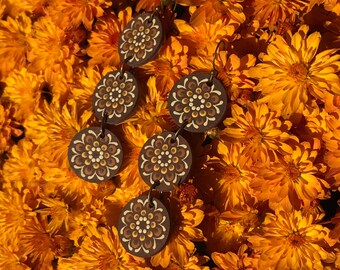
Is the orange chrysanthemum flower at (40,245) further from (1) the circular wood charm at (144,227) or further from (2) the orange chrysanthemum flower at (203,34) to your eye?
(2) the orange chrysanthemum flower at (203,34)

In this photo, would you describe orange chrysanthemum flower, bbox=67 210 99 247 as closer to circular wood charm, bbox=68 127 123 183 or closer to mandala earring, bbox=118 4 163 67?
circular wood charm, bbox=68 127 123 183

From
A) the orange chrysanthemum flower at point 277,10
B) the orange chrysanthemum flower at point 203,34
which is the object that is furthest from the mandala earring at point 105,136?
the orange chrysanthemum flower at point 277,10

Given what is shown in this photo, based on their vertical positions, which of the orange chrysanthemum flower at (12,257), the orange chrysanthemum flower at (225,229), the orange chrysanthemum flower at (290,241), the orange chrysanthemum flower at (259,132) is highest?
the orange chrysanthemum flower at (259,132)

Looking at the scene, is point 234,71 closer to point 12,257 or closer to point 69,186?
point 69,186

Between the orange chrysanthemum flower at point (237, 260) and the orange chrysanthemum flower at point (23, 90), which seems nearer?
the orange chrysanthemum flower at point (237, 260)

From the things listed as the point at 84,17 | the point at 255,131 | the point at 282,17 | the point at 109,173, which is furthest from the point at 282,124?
the point at 84,17

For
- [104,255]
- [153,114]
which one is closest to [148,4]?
[153,114]

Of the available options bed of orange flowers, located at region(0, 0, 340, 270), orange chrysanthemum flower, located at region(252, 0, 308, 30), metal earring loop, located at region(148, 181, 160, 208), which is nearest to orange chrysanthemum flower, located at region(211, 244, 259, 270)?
bed of orange flowers, located at region(0, 0, 340, 270)
